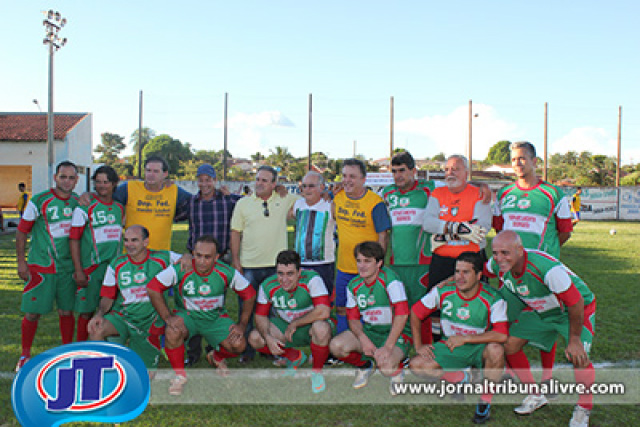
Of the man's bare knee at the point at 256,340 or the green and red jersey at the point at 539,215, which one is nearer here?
the green and red jersey at the point at 539,215

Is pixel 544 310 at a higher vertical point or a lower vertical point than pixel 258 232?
lower

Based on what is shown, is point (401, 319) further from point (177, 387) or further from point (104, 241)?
point (104, 241)

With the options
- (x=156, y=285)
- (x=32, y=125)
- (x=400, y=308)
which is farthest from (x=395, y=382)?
(x=32, y=125)

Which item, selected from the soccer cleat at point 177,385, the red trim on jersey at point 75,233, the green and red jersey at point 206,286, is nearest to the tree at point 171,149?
the red trim on jersey at point 75,233

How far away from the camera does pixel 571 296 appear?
323 centimetres

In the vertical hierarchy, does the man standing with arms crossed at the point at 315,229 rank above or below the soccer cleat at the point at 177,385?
above

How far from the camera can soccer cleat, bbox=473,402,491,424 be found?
338 centimetres

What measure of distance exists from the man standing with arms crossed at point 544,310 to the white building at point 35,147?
2929cm

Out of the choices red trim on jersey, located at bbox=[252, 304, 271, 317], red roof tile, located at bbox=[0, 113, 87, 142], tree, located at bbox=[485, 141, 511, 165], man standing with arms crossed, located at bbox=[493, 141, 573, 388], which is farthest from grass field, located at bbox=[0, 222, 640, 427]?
tree, located at bbox=[485, 141, 511, 165]

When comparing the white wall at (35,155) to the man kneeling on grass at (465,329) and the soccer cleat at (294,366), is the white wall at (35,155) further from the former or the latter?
the man kneeling on grass at (465,329)

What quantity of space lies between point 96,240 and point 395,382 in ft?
9.63

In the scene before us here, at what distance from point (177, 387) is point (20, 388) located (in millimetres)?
1561

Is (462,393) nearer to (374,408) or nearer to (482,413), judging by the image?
(482,413)

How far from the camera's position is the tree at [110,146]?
7300 cm
